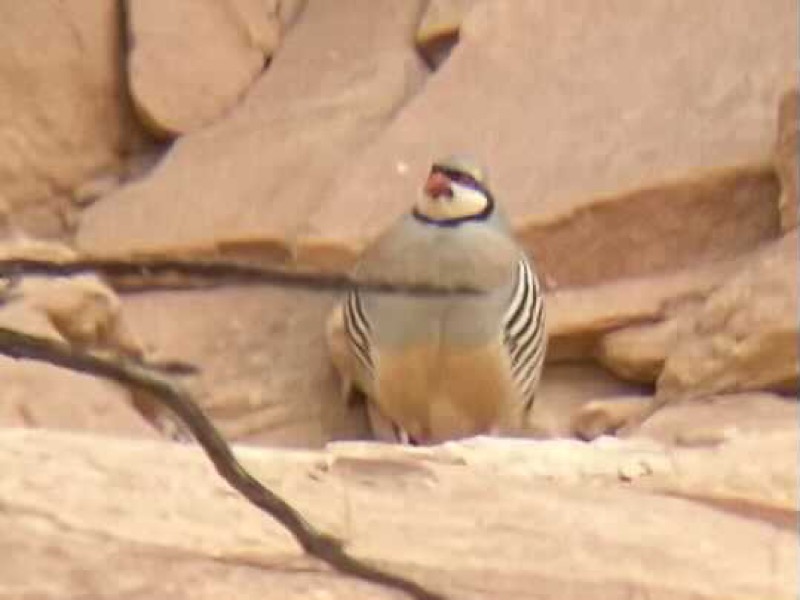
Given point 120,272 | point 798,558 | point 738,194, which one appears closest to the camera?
point 120,272

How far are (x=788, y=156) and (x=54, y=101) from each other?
1886mm

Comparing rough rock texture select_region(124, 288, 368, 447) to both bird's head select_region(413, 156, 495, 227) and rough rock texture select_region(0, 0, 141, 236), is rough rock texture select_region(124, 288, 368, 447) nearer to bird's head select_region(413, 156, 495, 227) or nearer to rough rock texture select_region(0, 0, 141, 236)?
rough rock texture select_region(0, 0, 141, 236)

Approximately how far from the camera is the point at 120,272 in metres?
1.74

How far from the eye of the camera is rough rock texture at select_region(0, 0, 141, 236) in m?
6.16

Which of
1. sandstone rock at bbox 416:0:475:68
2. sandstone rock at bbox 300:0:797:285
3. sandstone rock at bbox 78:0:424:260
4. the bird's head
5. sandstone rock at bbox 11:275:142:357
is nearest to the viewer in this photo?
sandstone rock at bbox 11:275:142:357

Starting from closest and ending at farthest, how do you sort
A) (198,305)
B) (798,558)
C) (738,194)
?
(798,558), (738,194), (198,305)

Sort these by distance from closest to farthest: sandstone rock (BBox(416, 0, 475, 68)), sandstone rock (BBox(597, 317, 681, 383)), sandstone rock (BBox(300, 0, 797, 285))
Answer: sandstone rock (BBox(597, 317, 681, 383)) < sandstone rock (BBox(300, 0, 797, 285)) < sandstone rock (BBox(416, 0, 475, 68))

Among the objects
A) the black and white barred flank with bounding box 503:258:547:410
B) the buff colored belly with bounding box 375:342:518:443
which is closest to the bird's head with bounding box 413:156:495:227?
the black and white barred flank with bounding box 503:258:547:410

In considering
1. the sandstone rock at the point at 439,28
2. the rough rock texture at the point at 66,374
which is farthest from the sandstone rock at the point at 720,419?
the sandstone rock at the point at 439,28

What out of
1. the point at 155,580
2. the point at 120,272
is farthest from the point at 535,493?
the point at 120,272

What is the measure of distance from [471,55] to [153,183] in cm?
77

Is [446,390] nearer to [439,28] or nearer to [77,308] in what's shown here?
[77,308]

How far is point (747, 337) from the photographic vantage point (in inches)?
191

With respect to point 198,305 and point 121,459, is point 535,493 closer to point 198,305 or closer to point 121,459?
point 121,459
